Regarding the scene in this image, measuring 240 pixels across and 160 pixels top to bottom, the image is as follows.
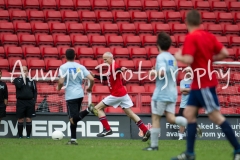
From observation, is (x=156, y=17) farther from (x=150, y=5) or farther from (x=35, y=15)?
(x=35, y=15)

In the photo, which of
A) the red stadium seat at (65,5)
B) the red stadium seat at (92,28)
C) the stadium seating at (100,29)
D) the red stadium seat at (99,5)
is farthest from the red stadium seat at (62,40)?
the red stadium seat at (99,5)

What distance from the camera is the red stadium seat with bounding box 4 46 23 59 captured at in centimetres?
1994

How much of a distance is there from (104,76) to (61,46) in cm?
757

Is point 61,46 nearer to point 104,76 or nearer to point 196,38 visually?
point 104,76

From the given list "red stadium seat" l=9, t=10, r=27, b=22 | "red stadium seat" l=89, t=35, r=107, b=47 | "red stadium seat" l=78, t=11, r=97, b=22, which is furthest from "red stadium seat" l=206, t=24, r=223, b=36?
"red stadium seat" l=9, t=10, r=27, b=22

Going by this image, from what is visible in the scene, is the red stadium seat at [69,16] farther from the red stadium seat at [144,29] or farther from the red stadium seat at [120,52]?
the red stadium seat at [120,52]

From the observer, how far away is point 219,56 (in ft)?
26.0

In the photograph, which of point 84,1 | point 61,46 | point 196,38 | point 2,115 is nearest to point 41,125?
point 2,115

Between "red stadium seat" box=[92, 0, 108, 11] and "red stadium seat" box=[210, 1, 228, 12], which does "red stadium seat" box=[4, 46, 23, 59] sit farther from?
"red stadium seat" box=[210, 1, 228, 12]

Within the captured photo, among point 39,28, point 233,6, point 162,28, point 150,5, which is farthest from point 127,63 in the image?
point 233,6

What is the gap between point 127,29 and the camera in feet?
71.6

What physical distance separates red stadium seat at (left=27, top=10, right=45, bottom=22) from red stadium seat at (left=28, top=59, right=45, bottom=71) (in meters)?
3.16

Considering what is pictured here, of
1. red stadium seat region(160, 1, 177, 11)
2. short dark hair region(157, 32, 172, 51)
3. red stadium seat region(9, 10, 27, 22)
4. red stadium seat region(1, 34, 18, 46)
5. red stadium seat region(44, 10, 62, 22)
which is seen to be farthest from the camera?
red stadium seat region(160, 1, 177, 11)

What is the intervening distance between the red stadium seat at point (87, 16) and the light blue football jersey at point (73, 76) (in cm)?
1024
